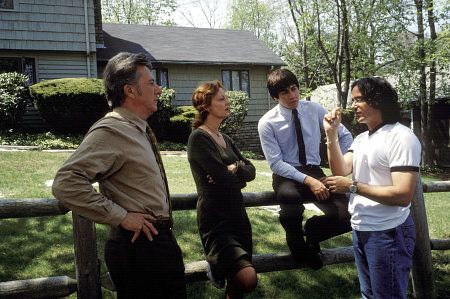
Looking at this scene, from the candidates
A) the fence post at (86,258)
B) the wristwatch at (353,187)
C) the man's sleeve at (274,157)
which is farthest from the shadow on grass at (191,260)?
the wristwatch at (353,187)

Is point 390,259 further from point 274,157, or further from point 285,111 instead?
point 285,111

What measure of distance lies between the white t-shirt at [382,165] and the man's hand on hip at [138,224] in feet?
4.91

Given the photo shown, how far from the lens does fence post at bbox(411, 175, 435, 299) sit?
4.22 meters

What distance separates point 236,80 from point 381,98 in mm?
19497

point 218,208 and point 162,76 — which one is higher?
point 162,76

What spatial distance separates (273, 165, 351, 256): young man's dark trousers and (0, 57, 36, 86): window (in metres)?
16.7

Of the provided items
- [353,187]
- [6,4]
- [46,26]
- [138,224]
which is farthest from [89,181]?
[6,4]

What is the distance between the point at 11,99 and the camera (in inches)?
592

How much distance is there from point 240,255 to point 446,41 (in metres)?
20.5

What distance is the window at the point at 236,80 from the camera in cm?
2203

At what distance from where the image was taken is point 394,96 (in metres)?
3.04

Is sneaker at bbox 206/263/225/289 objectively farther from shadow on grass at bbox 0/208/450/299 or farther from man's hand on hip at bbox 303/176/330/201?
shadow on grass at bbox 0/208/450/299

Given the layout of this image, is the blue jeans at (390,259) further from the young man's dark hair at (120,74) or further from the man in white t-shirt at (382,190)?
the young man's dark hair at (120,74)

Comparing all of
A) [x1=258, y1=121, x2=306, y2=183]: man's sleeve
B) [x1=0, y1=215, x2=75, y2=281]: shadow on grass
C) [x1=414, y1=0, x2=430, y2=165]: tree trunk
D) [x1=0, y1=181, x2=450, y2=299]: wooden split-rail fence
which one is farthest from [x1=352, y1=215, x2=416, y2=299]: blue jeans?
[x1=414, y1=0, x2=430, y2=165]: tree trunk
